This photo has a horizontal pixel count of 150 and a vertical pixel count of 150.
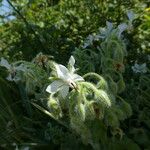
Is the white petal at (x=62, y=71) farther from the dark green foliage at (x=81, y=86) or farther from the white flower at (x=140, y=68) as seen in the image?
the white flower at (x=140, y=68)

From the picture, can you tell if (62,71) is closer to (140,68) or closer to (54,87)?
(54,87)

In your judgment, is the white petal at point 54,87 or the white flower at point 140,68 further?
the white flower at point 140,68

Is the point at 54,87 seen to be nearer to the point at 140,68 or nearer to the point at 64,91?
the point at 64,91

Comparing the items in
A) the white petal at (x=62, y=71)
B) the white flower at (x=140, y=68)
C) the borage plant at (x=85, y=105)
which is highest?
the white petal at (x=62, y=71)

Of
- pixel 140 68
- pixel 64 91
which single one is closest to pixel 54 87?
pixel 64 91

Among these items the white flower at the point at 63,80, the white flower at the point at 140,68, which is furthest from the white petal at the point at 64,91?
the white flower at the point at 140,68

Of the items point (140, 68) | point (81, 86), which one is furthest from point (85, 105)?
point (140, 68)

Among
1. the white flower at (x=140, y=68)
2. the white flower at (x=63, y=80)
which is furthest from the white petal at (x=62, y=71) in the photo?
the white flower at (x=140, y=68)

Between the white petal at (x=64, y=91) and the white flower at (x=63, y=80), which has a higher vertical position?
the white flower at (x=63, y=80)

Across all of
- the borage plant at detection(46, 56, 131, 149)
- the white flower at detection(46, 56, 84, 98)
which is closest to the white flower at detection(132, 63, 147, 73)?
the borage plant at detection(46, 56, 131, 149)

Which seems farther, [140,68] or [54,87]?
[140,68]

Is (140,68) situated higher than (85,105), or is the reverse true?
(85,105)
